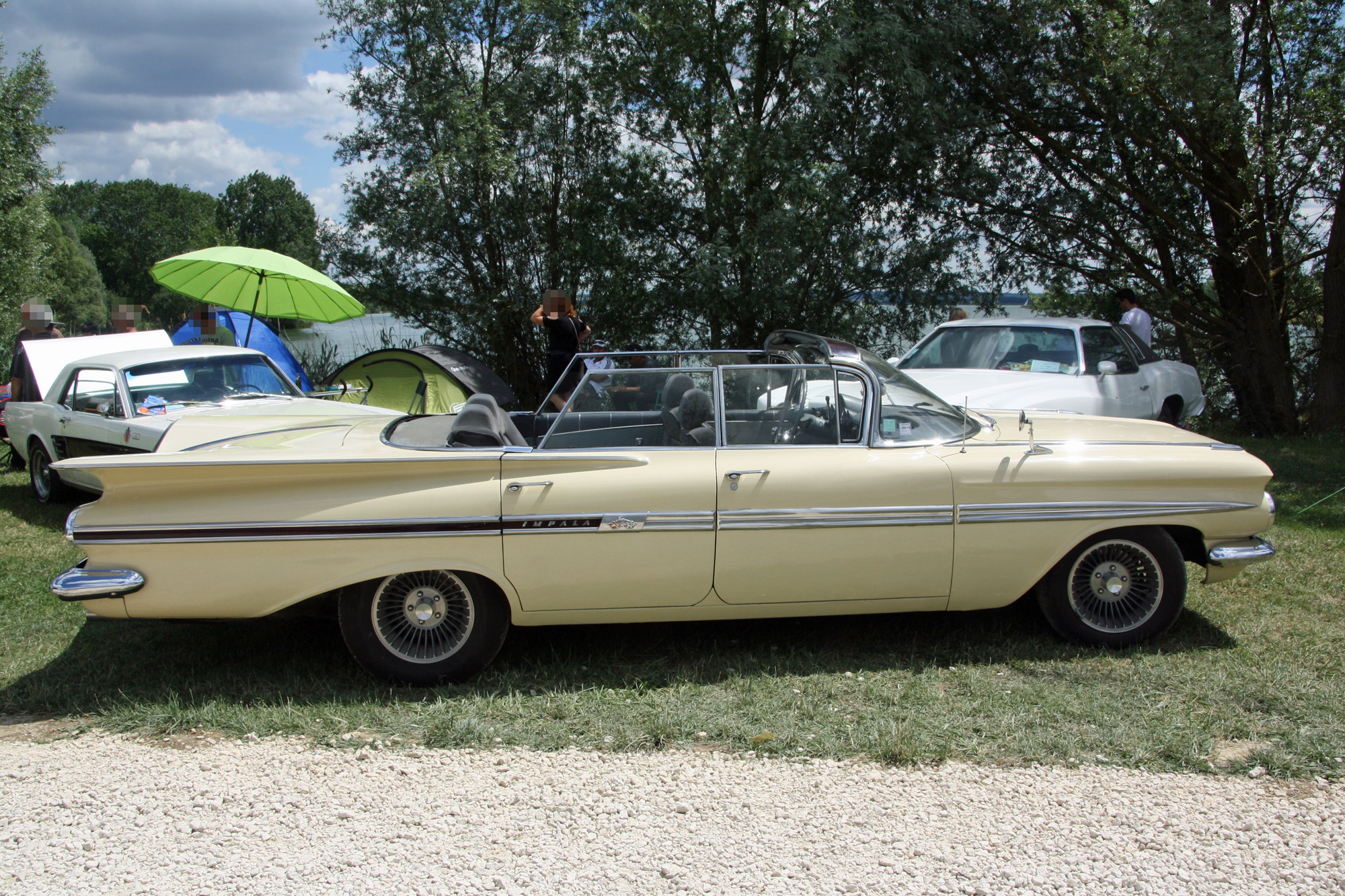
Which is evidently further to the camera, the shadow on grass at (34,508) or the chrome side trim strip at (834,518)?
the shadow on grass at (34,508)

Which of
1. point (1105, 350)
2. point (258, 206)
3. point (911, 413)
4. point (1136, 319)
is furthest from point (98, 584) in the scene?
point (258, 206)

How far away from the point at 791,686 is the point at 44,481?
7.38 meters

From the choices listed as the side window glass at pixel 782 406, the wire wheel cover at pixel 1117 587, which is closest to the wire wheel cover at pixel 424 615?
the side window glass at pixel 782 406

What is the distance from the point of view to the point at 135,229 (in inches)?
2990

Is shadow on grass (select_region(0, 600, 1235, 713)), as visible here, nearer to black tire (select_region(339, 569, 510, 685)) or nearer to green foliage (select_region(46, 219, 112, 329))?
black tire (select_region(339, 569, 510, 685))

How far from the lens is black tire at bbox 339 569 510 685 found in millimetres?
4090

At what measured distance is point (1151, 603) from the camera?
4.50m

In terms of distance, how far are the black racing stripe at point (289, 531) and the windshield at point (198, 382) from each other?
361 cm

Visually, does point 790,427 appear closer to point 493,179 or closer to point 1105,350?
point 1105,350

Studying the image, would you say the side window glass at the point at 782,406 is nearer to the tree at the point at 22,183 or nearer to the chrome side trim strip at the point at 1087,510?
the chrome side trim strip at the point at 1087,510

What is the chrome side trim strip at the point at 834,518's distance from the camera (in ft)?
13.6

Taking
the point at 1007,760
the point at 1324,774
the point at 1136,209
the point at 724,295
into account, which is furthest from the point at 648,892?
the point at 1136,209

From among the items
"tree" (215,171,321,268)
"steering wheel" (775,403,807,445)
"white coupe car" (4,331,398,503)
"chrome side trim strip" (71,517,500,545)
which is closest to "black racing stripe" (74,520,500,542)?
"chrome side trim strip" (71,517,500,545)

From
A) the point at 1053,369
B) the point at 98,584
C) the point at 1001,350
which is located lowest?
the point at 98,584
